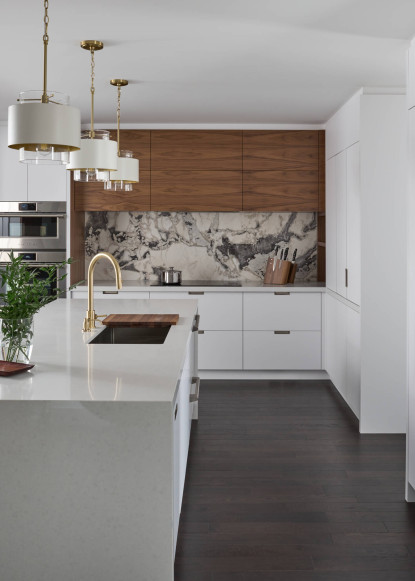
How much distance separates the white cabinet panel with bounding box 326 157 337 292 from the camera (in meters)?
5.81

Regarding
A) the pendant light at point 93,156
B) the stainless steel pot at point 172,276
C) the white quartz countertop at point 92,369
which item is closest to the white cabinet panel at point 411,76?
the pendant light at point 93,156

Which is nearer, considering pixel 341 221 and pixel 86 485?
pixel 86 485

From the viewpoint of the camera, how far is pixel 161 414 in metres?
2.16

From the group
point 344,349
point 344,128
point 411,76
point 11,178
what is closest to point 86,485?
point 411,76

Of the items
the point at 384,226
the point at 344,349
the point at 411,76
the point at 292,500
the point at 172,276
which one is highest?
the point at 411,76

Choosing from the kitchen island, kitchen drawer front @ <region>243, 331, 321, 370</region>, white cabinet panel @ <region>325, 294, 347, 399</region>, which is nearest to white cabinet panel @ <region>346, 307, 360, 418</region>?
white cabinet panel @ <region>325, 294, 347, 399</region>

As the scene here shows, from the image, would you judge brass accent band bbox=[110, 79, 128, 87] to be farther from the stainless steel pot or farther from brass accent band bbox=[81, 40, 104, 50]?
the stainless steel pot

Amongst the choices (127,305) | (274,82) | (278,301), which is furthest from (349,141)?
(127,305)

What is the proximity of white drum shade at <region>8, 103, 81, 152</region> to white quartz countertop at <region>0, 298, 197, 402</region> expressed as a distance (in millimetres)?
837

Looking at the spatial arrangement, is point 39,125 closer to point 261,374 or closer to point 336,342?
point 336,342

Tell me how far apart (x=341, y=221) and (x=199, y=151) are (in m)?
1.65

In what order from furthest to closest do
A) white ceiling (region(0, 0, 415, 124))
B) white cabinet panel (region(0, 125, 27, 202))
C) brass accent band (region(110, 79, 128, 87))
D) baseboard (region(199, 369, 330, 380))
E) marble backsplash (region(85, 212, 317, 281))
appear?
marble backsplash (region(85, 212, 317, 281)) → baseboard (region(199, 369, 330, 380)) → white cabinet panel (region(0, 125, 27, 202)) → brass accent band (region(110, 79, 128, 87)) → white ceiling (region(0, 0, 415, 124))

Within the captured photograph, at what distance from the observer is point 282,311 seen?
20.6ft

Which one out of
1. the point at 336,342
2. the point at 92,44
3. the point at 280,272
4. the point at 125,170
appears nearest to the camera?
the point at 92,44
